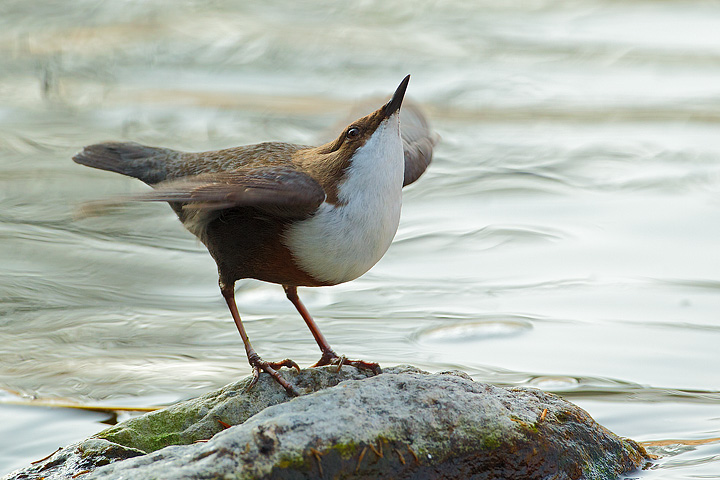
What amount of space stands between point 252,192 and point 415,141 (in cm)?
140

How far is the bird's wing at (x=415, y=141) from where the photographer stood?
4859mm

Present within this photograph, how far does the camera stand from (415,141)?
5137 mm

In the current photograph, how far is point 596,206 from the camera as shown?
783cm

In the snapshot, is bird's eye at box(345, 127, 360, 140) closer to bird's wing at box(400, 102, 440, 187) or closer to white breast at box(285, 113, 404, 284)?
white breast at box(285, 113, 404, 284)

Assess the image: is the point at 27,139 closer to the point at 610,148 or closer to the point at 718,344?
the point at 610,148

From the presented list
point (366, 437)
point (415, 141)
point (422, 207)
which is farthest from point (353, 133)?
point (422, 207)

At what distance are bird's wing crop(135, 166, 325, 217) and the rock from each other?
72cm

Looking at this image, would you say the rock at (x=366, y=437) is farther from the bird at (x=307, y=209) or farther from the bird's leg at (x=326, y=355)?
the bird at (x=307, y=209)

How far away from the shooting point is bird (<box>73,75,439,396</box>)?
403 centimetres

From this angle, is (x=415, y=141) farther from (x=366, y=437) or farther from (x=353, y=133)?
(x=366, y=437)

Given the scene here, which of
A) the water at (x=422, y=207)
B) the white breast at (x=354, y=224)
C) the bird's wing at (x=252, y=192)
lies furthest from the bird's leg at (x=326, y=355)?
the water at (x=422, y=207)

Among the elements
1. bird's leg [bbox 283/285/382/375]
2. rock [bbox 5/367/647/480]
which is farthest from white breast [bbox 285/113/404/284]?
rock [bbox 5/367/647/480]

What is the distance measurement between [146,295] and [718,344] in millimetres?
3385

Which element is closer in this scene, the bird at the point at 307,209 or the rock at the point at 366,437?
the rock at the point at 366,437
